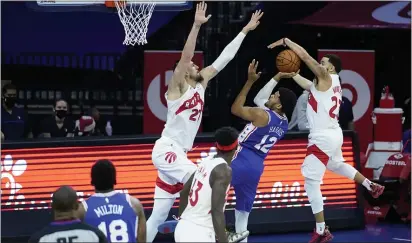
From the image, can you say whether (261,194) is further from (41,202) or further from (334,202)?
(41,202)

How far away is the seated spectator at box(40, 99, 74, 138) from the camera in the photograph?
14.7 meters

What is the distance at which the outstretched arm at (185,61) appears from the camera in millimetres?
10359

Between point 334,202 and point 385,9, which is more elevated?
point 385,9

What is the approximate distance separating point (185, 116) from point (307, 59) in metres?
1.66

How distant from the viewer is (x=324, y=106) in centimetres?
1181

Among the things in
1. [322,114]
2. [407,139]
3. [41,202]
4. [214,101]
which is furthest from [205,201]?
[214,101]

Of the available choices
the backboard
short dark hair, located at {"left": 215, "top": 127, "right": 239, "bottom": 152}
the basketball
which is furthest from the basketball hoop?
short dark hair, located at {"left": 215, "top": 127, "right": 239, "bottom": 152}

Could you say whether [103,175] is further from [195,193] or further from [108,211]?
[195,193]

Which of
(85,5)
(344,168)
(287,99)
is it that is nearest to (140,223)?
(287,99)

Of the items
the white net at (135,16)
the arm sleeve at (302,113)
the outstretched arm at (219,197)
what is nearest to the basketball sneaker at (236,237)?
the outstretched arm at (219,197)

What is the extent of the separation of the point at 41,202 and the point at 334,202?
13.0ft

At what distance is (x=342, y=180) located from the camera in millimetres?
14414

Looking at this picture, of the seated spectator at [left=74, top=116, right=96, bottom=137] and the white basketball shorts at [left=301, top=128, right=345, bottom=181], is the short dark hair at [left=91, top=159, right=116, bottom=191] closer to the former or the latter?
the white basketball shorts at [left=301, top=128, right=345, bottom=181]

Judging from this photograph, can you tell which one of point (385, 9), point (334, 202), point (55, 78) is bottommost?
point (334, 202)
